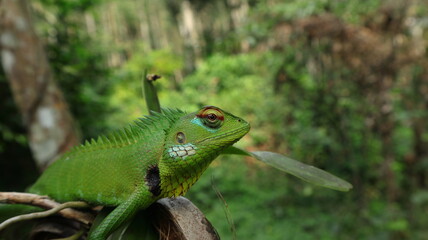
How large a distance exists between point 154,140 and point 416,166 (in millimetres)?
6520

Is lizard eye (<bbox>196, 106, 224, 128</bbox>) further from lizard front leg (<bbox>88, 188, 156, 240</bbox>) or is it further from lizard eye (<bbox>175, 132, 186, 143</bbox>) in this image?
lizard front leg (<bbox>88, 188, 156, 240</bbox>)

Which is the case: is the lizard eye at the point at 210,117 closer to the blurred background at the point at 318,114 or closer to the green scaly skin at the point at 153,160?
the green scaly skin at the point at 153,160

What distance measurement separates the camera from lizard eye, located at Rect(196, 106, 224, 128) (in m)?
0.90

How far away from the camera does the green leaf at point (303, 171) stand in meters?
0.89

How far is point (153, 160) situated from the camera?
2.93 ft

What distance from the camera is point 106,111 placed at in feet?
20.0

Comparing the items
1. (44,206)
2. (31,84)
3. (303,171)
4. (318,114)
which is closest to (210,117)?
(303,171)

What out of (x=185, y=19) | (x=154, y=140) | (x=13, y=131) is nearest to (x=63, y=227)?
(x=154, y=140)

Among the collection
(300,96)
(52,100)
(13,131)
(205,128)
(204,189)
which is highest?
(205,128)

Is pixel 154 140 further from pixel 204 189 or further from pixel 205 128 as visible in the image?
pixel 204 189

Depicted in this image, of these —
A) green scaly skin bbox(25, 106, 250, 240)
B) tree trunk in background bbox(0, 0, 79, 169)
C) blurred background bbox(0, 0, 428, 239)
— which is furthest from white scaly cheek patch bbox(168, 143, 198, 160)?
blurred background bbox(0, 0, 428, 239)

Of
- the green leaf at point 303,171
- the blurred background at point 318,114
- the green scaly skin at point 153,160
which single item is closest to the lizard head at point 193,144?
the green scaly skin at point 153,160

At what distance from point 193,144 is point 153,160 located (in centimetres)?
10

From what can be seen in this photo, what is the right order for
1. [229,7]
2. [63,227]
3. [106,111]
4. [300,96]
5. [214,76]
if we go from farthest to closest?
[229,7] → [214,76] → [300,96] → [106,111] → [63,227]
